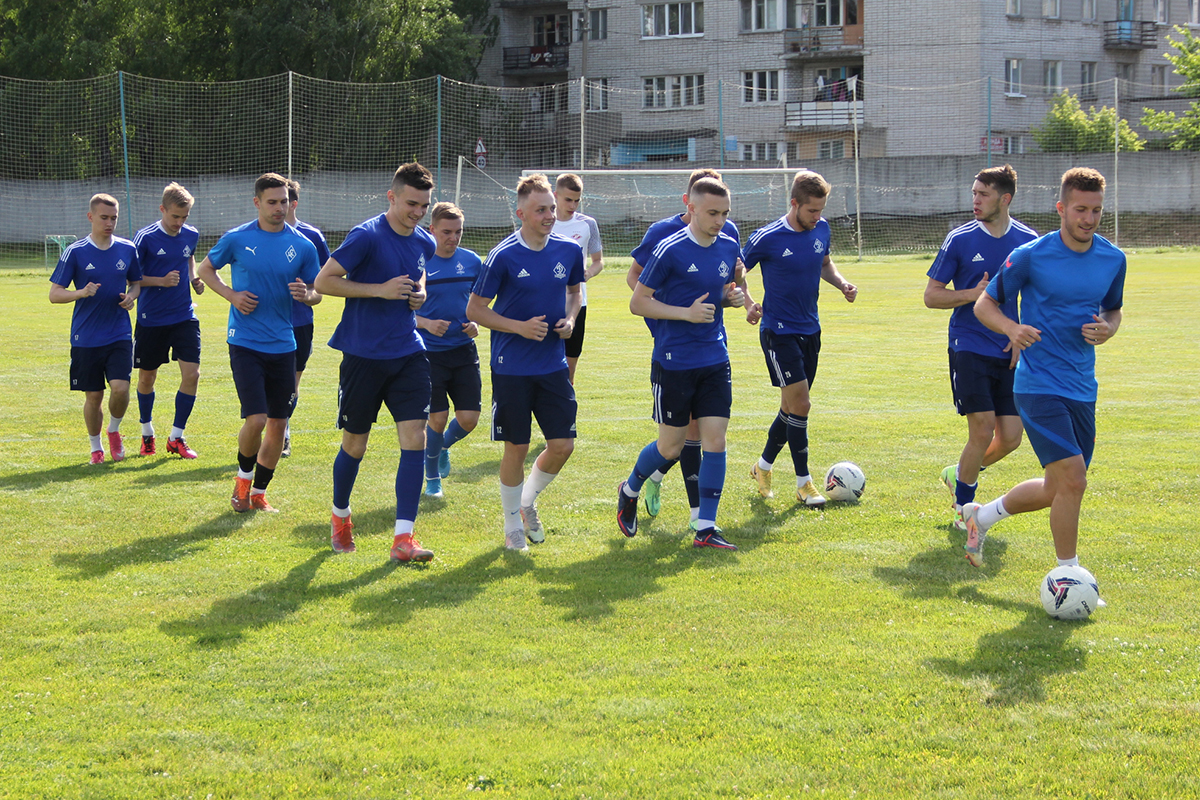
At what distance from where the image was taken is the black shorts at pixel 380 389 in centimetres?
701

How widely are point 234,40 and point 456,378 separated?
A: 4653cm

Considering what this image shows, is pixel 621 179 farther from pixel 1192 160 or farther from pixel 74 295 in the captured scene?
pixel 74 295

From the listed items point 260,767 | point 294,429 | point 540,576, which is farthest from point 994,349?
point 294,429

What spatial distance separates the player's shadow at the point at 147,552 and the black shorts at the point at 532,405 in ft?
6.62

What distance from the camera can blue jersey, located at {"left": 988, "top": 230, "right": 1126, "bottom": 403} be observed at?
5.84 m

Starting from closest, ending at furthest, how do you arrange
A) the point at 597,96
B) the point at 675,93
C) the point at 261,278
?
the point at 261,278 → the point at 675,93 → the point at 597,96

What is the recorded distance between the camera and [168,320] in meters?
10.3

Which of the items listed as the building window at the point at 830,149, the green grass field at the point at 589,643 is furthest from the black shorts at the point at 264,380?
the building window at the point at 830,149

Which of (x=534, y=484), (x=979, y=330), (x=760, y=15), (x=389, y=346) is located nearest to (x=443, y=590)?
(x=534, y=484)

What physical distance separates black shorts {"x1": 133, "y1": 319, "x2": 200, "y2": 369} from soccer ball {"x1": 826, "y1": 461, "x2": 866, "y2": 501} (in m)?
5.58

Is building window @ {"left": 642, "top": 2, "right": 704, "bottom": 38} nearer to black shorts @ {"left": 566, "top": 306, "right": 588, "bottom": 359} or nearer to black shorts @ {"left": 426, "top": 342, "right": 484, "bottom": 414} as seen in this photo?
black shorts @ {"left": 566, "top": 306, "right": 588, "bottom": 359}

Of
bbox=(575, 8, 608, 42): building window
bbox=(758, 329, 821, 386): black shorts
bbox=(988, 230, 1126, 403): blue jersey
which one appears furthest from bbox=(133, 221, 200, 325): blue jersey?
bbox=(575, 8, 608, 42): building window

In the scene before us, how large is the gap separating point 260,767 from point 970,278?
532 centimetres

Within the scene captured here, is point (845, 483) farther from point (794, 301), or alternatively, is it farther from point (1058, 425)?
point (1058, 425)
